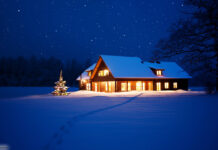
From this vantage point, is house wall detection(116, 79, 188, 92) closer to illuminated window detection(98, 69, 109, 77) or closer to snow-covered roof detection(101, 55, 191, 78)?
snow-covered roof detection(101, 55, 191, 78)

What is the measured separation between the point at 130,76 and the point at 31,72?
2758 inches

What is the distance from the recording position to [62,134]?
5012 millimetres

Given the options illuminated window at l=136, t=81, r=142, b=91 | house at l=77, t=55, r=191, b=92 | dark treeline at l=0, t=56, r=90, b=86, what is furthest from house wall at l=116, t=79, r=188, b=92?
dark treeline at l=0, t=56, r=90, b=86

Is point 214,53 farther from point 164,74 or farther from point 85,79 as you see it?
point 85,79

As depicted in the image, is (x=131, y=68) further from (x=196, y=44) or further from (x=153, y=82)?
(x=196, y=44)

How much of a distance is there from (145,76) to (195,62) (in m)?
15.5

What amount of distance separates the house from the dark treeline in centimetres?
4541

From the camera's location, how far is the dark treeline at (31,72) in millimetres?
74438

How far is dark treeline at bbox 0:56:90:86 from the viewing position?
244ft

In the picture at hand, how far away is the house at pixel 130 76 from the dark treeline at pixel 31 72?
149 feet

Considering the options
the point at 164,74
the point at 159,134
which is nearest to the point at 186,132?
the point at 159,134


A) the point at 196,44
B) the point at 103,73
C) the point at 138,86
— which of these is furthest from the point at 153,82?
the point at 196,44

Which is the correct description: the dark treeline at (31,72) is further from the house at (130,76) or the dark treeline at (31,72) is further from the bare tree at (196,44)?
the bare tree at (196,44)

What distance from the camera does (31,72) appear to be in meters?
79.2
